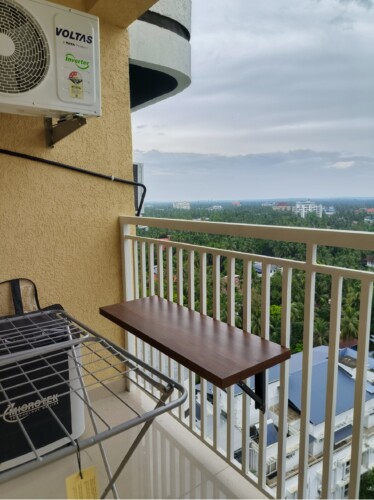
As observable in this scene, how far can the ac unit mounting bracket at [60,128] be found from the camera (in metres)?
1.79

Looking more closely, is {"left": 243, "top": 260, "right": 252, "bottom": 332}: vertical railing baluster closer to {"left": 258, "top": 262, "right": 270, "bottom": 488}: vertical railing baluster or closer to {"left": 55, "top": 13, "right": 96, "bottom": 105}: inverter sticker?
{"left": 258, "top": 262, "right": 270, "bottom": 488}: vertical railing baluster

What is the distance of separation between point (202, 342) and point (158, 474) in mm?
864

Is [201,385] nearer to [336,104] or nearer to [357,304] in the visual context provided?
[357,304]

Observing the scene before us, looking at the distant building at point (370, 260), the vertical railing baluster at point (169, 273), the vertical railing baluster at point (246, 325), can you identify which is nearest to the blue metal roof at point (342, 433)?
the vertical railing baluster at point (246, 325)

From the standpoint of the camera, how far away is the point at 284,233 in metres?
1.31

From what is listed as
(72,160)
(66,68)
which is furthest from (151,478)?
(66,68)

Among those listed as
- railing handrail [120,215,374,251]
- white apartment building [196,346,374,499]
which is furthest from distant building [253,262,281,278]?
white apartment building [196,346,374,499]

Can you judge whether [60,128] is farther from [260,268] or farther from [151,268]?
[260,268]

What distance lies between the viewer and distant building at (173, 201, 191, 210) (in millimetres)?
2041

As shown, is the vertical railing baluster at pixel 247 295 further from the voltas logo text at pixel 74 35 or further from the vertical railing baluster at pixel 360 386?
the voltas logo text at pixel 74 35

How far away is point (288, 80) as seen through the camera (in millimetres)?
2879

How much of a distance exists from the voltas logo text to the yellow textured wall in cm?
63

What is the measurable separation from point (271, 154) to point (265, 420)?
222 centimetres

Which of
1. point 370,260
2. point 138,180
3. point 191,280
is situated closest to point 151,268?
point 191,280
